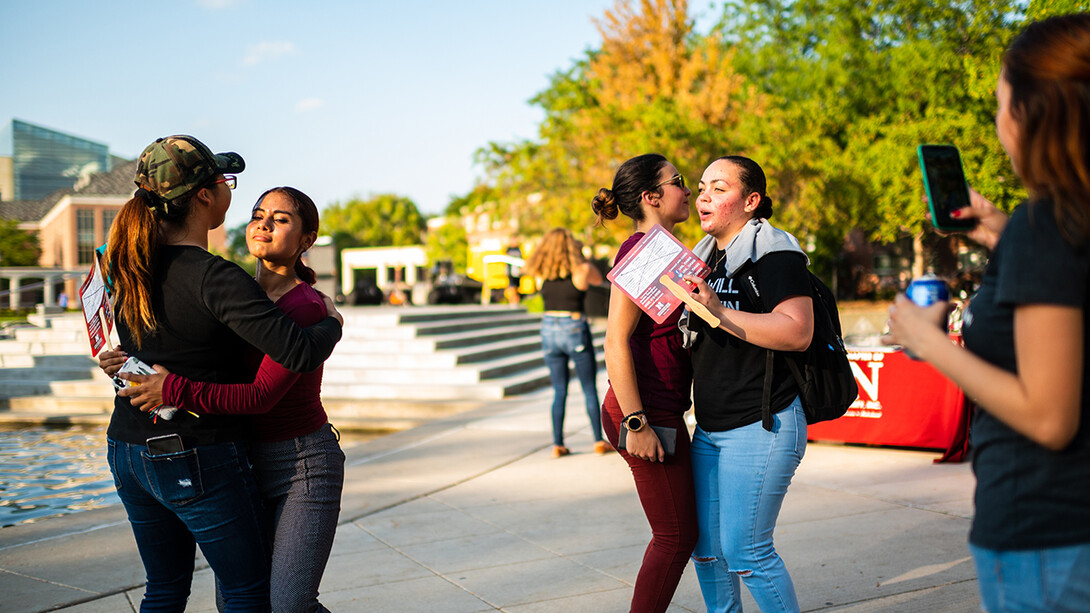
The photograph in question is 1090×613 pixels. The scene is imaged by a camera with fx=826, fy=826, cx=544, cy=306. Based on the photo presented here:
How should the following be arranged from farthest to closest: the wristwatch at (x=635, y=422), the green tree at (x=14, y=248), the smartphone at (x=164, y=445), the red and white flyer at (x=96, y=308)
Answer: the green tree at (x=14, y=248)
the wristwatch at (x=635, y=422)
the red and white flyer at (x=96, y=308)
the smartphone at (x=164, y=445)

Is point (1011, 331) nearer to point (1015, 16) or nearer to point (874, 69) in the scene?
Result: point (1015, 16)

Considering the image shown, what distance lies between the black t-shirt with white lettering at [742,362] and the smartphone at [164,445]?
5.22 feet

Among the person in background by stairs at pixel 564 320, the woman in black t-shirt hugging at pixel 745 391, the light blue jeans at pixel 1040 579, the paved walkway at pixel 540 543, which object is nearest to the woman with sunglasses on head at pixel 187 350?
the woman in black t-shirt hugging at pixel 745 391

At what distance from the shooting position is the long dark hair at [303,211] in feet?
8.88

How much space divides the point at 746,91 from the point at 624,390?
91.7ft

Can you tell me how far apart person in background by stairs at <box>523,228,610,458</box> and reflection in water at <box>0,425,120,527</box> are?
146 inches

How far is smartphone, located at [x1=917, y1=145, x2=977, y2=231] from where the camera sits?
72.5 inches

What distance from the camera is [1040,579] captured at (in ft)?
4.76

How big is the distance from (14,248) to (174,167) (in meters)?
70.6

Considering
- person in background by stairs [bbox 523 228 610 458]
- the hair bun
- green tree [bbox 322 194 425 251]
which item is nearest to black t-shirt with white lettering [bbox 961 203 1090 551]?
the hair bun

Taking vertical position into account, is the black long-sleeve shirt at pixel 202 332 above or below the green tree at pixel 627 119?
below

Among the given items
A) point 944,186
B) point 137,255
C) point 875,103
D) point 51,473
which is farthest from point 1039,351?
point 875,103

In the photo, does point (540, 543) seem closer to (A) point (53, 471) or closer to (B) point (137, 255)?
(B) point (137, 255)

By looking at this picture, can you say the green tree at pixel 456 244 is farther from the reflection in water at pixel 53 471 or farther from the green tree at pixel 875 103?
the reflection in water at pixel 53 471
